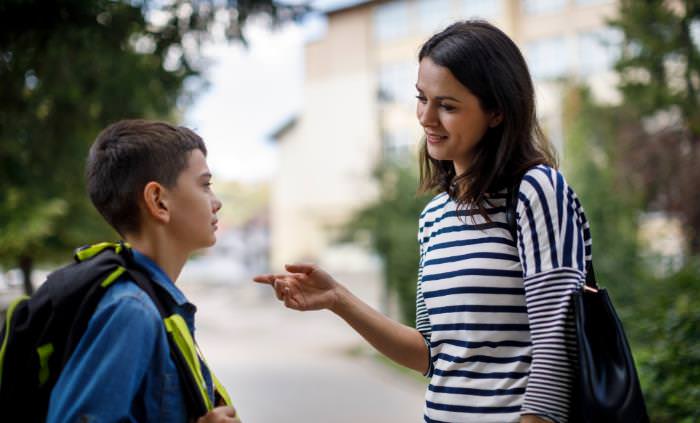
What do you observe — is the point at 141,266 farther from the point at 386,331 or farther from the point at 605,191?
the point at 605,191

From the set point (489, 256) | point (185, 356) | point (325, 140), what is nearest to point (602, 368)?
point (489, 256)

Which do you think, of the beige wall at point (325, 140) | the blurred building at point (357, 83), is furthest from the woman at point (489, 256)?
the beige wall at point (325, 140)

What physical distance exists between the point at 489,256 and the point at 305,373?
13.7 m

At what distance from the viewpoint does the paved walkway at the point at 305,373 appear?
10719 millimetres

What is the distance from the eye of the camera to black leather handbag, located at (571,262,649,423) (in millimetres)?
→ 1538

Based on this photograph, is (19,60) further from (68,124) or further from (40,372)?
(40,372)

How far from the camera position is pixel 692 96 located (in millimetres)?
7570

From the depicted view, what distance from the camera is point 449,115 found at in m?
1.88

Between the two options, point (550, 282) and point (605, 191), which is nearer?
point (550, 282)

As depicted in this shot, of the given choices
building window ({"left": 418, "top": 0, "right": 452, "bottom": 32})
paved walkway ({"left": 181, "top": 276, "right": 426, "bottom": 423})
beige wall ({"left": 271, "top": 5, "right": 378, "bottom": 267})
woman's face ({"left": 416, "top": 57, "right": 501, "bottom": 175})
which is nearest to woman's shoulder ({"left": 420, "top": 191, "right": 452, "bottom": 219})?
woman's face ({"left": 416, "top": 57, "right": 501, "bottom": 175})

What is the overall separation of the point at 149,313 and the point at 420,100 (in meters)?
0.86

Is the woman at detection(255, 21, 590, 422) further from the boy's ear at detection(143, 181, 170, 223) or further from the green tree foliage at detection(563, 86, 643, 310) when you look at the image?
the green tree foliage at detection(563, 86, 643, 310)

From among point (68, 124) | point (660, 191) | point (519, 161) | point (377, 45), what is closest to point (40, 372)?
point (519, 161)

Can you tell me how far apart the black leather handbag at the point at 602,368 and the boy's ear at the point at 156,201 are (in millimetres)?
977
